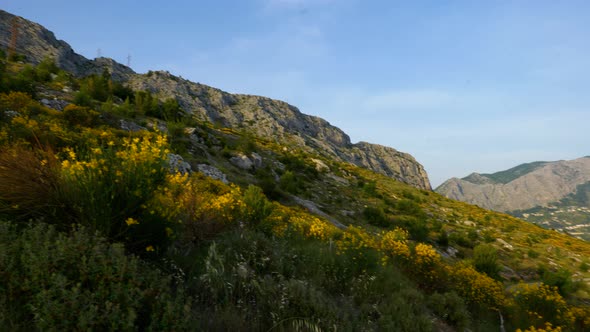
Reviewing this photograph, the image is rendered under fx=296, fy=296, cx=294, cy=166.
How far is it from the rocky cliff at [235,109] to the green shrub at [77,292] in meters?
50.9

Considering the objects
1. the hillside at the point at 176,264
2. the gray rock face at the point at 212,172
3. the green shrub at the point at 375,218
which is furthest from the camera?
the green shrub at the point at 375,218

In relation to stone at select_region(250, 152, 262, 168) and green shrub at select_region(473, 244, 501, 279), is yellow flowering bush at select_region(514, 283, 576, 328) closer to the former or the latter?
green shrub at select_region(473, 244, 501, 279)

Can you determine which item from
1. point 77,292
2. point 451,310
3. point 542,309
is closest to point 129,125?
point 77,292

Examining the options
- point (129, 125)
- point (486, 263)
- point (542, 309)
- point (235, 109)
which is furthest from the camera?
point (235, 109)

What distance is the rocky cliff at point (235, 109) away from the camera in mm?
62062

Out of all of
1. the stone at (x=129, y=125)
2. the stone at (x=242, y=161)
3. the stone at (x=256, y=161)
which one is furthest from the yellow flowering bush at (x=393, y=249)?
the stone at (x=256, y=161)

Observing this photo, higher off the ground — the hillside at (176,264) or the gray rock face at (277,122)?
the gray rock face at (277,122)

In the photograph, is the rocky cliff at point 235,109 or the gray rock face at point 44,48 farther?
the rocky cliff at point 235,109

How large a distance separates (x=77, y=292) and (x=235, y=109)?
99.3 meters

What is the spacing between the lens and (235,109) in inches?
3853

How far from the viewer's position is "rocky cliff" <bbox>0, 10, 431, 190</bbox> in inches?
2443

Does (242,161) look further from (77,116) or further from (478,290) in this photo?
(478,290)

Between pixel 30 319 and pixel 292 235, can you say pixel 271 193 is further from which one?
pixel 30 319

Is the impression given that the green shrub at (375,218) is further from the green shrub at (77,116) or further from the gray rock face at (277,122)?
the gray rock face at (277,122)
